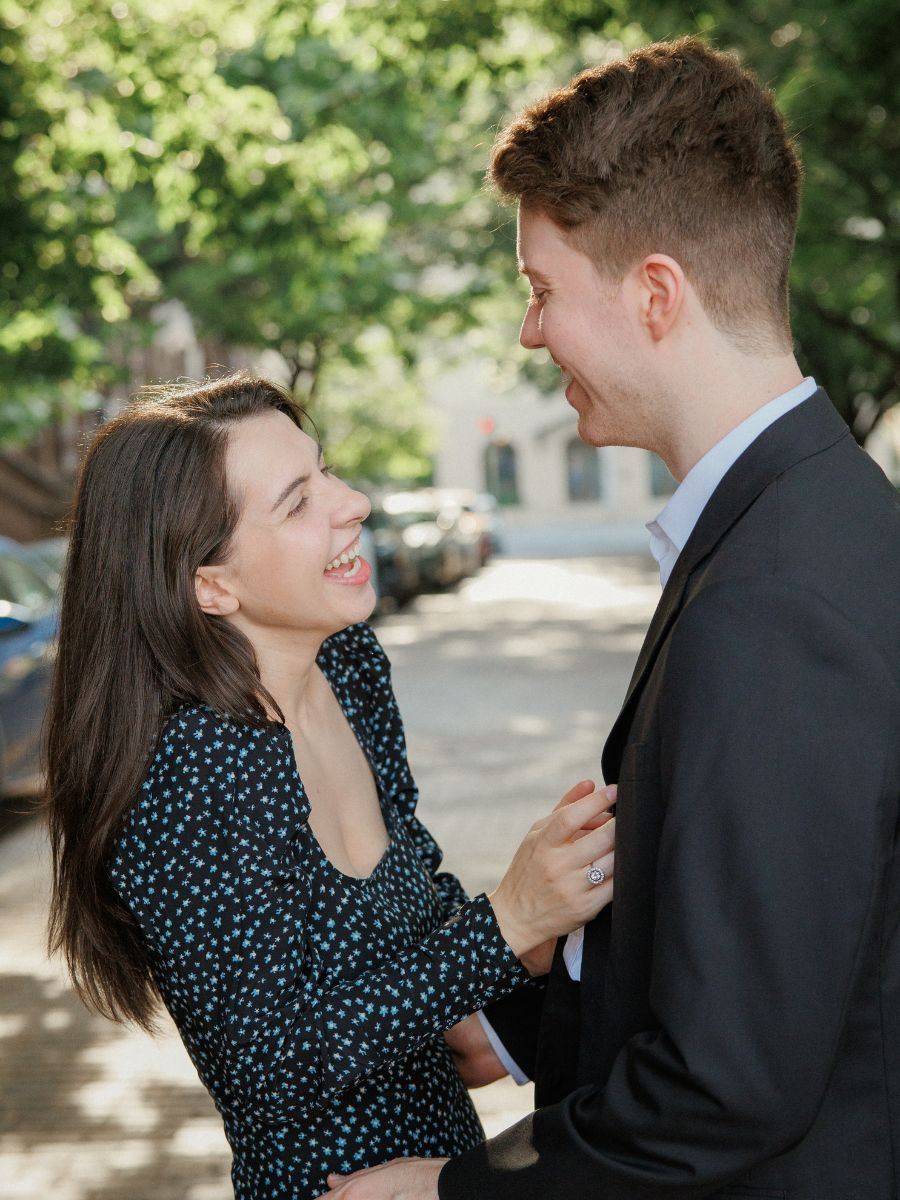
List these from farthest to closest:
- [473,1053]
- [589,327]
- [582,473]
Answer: [582,473] < [473,1053] < [589,327]

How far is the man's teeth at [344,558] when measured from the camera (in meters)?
2.40

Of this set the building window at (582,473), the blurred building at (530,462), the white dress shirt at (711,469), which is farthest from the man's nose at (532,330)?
the building window at (582,473)

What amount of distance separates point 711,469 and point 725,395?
9cm

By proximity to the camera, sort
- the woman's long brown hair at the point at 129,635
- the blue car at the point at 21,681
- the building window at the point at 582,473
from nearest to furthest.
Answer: the woman's long brown hair at the point at 129,635 → the blue car at the point at 21,681 → the building window at the point at 582,473

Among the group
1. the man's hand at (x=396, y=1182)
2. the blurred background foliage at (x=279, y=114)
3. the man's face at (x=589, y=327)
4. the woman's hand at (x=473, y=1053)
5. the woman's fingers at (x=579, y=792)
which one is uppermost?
the blurred background foliage at (x=279, y=114)

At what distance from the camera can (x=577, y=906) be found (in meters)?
1.93

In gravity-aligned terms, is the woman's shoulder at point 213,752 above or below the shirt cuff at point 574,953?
above

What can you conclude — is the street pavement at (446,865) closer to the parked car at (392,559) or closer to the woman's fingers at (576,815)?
the woman's fingers at (576,815)

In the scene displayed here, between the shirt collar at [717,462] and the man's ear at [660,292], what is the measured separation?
16 centimetres

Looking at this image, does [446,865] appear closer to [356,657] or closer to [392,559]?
[356,657]

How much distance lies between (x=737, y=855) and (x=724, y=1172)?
14.1 inches

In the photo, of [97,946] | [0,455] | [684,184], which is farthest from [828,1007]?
[0,455]

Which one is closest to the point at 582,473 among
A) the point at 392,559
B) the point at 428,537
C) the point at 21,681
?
the point at 428,537

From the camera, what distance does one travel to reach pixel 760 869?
1508mm
